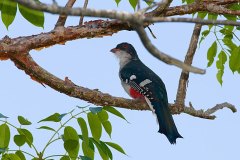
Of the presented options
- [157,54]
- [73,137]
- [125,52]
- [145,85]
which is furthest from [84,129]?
[125,52]

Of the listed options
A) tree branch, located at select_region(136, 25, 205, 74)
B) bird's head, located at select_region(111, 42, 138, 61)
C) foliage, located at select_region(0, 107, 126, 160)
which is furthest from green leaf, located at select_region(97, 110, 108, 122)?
A: bird's head, located at select_region(111, 42, 138, 61)

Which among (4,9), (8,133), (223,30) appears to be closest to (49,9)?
(4,9)

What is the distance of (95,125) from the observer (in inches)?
165

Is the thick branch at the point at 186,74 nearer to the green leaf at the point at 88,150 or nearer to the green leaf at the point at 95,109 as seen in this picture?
the green leaf at the point at 88,150

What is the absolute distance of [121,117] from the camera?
4.10 m

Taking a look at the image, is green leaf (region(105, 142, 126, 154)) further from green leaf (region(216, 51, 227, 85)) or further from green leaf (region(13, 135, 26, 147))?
green leaf (region(216, 51, 227, 85))

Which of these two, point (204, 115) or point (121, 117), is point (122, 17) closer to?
point (121, 117)

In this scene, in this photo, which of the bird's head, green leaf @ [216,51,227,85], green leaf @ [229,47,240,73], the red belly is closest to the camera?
green leaf @ [229,47,240,73]

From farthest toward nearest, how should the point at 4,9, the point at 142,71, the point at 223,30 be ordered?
the point at 142,71 → the point at 223,30 → the point at 4,9

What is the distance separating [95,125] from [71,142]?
0.95ft

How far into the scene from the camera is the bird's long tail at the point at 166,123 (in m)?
5.40

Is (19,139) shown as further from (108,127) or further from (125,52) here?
(125,52)

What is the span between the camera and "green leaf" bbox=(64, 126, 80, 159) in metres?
3.97

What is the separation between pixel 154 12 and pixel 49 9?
102 inches
